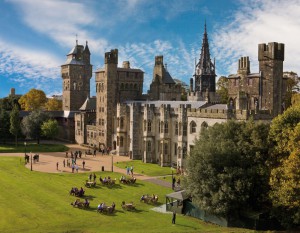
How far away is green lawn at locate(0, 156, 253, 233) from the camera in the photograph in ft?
105

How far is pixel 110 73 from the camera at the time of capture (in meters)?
77.2

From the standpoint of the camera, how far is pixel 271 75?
61719 mm

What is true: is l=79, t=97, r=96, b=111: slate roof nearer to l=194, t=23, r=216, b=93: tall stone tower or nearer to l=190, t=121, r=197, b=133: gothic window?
l=194, t=23, r=216, b=93: tall stone tower

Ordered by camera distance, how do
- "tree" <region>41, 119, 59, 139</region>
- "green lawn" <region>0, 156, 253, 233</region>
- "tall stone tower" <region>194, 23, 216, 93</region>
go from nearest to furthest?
"green lawn" <region>0, 156, 253, 233</region>, "tree" <region>41, 119, 59, 139</region>, "tall stone tower" <region>194, 23, 216, 93</region>

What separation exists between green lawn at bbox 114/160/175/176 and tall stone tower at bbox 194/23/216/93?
138 feet

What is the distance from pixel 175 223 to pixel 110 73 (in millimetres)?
47916

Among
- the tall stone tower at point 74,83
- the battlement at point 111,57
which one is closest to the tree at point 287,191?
the battlement at point 111,57

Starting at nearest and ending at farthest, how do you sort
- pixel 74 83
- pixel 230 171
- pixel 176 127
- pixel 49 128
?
pixel 230 171 → pixel 176 127 → pixel 49 128 → pixel 74 83

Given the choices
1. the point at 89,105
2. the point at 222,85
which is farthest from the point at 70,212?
the point at 222,85

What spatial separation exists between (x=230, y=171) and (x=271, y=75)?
106ft

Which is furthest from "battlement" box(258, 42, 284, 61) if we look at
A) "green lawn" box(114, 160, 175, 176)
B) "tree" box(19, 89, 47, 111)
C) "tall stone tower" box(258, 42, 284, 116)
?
"tree" box(19, 89, 47, 111)

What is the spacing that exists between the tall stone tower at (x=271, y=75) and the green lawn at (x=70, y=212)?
26782mm

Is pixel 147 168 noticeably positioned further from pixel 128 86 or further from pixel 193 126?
pixel 128 86

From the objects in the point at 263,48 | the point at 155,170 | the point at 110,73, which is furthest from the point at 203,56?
the point at 155,170
